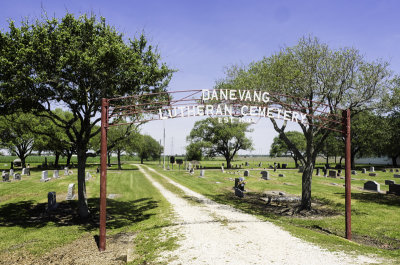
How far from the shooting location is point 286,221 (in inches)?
526

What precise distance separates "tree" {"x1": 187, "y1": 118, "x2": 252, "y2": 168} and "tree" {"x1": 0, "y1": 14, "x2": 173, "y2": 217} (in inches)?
1717

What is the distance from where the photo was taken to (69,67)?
12742mm

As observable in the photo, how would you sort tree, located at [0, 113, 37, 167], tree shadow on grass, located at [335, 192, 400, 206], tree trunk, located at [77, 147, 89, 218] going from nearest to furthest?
tree trunk, located at [77, 147, 89, 218]
tree shadow on grass, located at [335, 192, 400, 206]
tree, located at [0, 113, 37, 167]

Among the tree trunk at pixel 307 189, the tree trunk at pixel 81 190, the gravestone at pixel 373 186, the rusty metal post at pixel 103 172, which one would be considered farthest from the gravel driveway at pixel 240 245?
the gravestone at pixel 373 186

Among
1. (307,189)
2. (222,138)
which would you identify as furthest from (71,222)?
(222,138)

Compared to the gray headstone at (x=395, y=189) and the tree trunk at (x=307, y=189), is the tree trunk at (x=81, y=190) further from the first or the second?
the gray headstone at (x=395, y=189)

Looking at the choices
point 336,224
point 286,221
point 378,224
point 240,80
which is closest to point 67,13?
point 240,80

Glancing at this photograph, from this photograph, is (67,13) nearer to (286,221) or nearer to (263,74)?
(263,74)

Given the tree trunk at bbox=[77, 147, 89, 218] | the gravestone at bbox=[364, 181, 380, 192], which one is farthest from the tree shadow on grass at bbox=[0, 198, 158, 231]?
the gravestone at bbox=[364, 181, 380, 192]

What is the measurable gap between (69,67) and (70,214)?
28.8ft

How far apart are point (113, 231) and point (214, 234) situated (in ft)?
17.0

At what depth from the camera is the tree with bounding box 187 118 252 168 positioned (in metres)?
57.3

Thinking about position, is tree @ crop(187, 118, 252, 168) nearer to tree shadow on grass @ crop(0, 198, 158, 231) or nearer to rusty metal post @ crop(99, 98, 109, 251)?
tree shadow on grass @ crop(0, 198, 158, 231)

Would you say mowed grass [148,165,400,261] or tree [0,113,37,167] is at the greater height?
tree [0,113,37,167]
